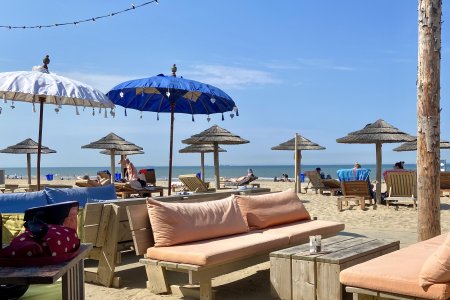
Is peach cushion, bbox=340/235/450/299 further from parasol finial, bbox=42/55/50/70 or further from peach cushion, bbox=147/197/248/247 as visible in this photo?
parasol finial, bbox=42/55/50/70

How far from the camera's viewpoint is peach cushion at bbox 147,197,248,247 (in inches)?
162

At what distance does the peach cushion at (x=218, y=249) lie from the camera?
369 cm

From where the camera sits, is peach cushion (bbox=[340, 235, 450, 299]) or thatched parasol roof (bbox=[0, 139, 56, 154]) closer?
peach cushion (bbox=[340, 235, 450, 299])

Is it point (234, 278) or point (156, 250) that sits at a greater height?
point (156, 250)

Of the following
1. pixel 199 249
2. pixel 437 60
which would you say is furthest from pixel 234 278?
pixel 437 60

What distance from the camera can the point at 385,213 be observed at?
32.1ft

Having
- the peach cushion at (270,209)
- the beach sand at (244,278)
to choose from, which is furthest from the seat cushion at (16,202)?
the peach cushion at (270,209)

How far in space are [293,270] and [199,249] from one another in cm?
77

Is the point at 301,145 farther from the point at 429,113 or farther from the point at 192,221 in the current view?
the point at 192,221

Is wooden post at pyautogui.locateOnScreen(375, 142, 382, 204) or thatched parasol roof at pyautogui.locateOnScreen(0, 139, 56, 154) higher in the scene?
thatched parasol roof at pyautogui.locateOnScreen(0, 139, 56, 154)

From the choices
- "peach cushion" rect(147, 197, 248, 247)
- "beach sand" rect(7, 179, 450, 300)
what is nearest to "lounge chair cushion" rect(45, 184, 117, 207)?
"beach sand" rect(7, 179, 450, 300)

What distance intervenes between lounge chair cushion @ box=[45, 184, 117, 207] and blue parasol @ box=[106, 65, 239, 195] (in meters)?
1.10

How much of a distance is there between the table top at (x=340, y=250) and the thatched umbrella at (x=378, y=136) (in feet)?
25.0

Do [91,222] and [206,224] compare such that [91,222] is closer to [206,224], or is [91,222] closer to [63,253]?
[206,224]
